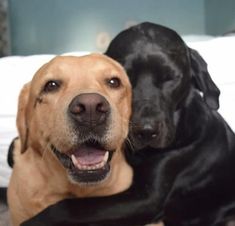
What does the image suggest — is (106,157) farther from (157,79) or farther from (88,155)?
(157,79)

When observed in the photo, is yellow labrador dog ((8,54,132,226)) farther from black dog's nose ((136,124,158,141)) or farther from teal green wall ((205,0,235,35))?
teal green wall ((205,0,235,35))

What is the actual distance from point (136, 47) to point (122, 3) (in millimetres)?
3264

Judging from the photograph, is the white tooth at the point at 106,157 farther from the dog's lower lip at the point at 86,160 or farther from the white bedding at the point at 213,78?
the white bedding at the point at 213,78

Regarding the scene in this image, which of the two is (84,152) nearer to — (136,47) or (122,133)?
(122,133)

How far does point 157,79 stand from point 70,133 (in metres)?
0.39

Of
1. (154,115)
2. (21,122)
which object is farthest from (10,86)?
(154,115)

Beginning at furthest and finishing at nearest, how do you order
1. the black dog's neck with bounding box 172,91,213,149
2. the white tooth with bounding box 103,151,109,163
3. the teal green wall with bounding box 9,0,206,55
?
the teal green wall with bounding box 9,0,206,55
the black dog's neck with bounding box 172,91,213,149
the white tooth with bounding box 103,151,109,163

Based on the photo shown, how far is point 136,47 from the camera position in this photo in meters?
1.43

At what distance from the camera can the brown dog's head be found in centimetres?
113

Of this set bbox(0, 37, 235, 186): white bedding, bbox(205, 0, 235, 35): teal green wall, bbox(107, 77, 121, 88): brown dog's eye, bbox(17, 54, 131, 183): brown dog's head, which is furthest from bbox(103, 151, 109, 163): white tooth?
bbox(205, 0, 235, 35): teal green wall

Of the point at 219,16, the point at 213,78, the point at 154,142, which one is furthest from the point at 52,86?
the point at 219,16

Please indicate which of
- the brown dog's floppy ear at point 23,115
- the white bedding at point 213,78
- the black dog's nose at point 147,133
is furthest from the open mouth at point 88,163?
the white bedding at point 213,78

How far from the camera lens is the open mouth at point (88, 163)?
3.88 feet

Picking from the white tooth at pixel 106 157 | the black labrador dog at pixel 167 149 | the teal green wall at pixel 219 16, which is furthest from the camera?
the teal green wall at pixel 219 16
